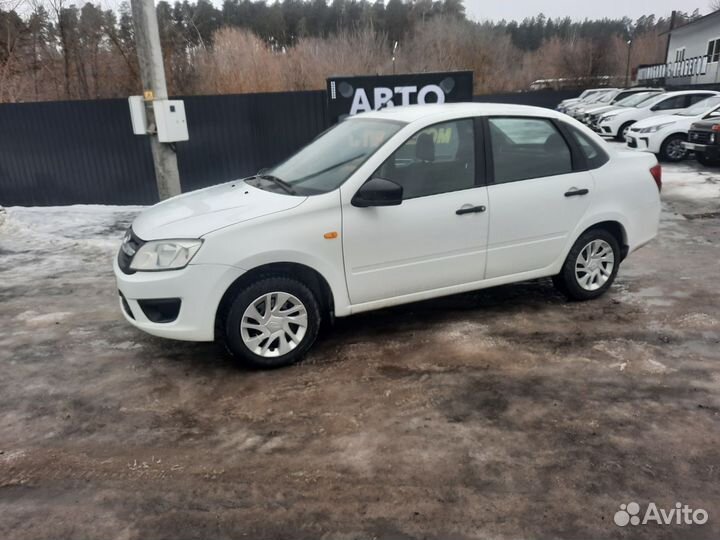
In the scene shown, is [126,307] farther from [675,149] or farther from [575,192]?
[675,149]

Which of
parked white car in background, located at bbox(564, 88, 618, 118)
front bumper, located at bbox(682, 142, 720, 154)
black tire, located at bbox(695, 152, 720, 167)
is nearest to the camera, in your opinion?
front bumper, located at bbox(682, 142, 720, 154)

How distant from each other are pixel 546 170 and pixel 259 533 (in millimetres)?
3589

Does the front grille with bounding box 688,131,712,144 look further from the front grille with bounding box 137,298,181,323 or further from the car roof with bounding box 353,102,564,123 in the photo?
the front grille with bounding box 137,298,181,323

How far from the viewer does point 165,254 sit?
3826 mm

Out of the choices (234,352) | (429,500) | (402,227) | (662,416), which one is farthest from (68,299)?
(662,416)

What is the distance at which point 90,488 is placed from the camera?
2900 millimetres

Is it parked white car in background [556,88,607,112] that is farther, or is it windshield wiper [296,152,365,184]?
parked white car in background [556,88,607,112]

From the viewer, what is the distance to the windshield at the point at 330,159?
13.9ft

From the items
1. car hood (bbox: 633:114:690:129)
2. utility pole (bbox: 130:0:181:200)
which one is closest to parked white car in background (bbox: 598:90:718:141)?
car hood (bbox: 633:114:690:129)

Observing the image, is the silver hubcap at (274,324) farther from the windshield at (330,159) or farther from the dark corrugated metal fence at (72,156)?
the dark corrugated metal fence at (72,156)

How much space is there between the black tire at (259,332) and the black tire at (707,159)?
11.4 meters

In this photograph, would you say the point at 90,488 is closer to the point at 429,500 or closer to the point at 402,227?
the point at 429,500

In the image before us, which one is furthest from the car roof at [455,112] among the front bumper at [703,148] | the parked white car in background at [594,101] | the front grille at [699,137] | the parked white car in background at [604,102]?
the parked white car in background at [594,101]

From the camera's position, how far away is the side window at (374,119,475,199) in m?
4.24
